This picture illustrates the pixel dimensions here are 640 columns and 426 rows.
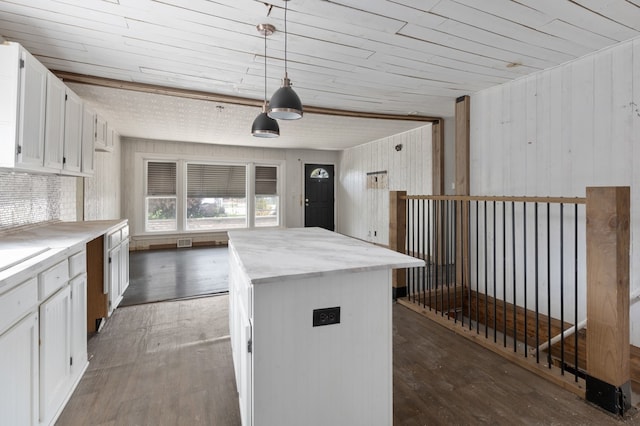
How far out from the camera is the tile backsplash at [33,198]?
249 cm

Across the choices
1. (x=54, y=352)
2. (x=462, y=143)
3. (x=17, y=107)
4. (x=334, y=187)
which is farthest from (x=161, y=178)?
(x=462, y=143)

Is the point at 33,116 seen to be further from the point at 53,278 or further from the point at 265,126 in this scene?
the point at 265,126

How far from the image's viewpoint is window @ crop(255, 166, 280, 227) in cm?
802

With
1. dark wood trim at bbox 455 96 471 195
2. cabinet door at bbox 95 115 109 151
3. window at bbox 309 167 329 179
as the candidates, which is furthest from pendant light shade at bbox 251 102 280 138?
window at bbox 309 167 329 179

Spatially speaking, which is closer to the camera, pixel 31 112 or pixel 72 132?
pixel 31 112

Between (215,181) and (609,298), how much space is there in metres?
7.28

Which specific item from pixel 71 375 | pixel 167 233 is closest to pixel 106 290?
pixel 71 375

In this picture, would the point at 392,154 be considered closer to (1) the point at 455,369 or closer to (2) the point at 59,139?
(1) the point at 455,369

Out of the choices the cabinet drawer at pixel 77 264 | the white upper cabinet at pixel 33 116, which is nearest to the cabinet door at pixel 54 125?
the white upper cabinet at pixel 33 116

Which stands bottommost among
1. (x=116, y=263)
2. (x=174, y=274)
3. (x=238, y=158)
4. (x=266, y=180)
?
(x=174, y=274)

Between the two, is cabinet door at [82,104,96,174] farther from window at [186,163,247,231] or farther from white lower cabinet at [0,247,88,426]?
window at [186,163,247,231]

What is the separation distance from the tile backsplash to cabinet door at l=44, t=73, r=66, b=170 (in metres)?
0.33

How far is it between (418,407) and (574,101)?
2.89 metres

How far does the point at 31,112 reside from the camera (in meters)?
2.16
